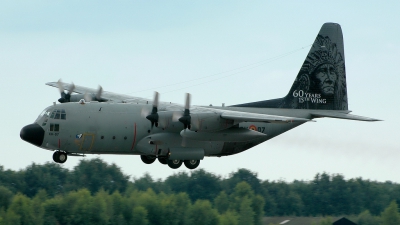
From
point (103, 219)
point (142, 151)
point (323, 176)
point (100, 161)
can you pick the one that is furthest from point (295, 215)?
point (142, 151)

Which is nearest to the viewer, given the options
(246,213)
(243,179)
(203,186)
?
(246,213)

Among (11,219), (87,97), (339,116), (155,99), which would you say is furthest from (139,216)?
(155,99)

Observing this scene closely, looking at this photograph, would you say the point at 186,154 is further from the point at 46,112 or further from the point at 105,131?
the point at 46,112

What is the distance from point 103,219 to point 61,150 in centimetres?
2669

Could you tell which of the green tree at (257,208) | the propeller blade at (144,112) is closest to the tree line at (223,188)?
the green tree at (257,208)

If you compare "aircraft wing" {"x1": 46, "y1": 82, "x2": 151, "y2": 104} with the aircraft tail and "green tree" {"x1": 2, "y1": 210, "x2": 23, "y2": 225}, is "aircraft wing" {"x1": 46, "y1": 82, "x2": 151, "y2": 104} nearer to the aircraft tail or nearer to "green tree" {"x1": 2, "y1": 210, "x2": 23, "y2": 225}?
the aircraft tail

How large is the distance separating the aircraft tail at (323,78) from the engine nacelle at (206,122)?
644 cm

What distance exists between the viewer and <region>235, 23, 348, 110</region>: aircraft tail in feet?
125

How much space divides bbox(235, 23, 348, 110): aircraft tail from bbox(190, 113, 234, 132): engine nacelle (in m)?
6.44

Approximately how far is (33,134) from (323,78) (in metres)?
16.3

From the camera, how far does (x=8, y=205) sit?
65500mm

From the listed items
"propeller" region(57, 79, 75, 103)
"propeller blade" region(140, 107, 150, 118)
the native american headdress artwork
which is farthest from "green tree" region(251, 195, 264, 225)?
"propeller blade" region(140, 107, 150, 118)

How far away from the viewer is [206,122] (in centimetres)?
3203

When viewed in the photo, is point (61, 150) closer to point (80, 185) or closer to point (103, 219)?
point (103, 219)
